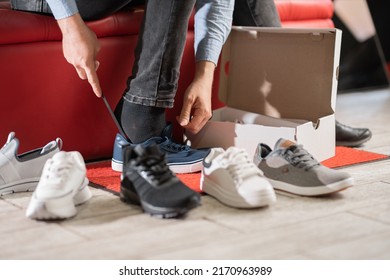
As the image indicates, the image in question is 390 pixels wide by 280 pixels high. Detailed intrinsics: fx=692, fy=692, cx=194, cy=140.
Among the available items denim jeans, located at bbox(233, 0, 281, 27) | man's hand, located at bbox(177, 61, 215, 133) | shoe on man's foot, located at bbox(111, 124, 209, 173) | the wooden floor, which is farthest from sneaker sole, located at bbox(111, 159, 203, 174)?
denim jeans, located at bbox(233, 0, 281, 27)

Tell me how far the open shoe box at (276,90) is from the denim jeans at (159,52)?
0.79ft

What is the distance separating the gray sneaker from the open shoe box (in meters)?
0.15

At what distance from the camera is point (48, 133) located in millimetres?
1653

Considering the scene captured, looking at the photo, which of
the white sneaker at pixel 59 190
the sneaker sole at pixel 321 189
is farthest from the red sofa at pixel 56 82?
the sneaker sole at pixel 321 189

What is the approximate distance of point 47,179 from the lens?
4.17ft

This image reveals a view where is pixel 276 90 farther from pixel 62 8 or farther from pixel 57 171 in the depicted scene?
pixel 57 171

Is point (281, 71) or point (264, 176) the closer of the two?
point (264, 176)

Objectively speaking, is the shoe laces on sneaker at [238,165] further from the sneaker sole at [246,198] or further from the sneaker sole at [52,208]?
the sneaker sole at [52,208]

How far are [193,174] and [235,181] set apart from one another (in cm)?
28

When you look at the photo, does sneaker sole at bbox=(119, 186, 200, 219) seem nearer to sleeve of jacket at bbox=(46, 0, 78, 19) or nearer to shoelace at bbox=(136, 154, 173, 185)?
shoelace at bbox=(136, 154, 173, 185)

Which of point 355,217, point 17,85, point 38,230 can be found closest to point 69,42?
point 17,85

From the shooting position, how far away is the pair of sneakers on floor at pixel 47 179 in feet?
4.05

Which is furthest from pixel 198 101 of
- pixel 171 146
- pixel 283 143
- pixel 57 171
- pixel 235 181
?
pixel 57 171
